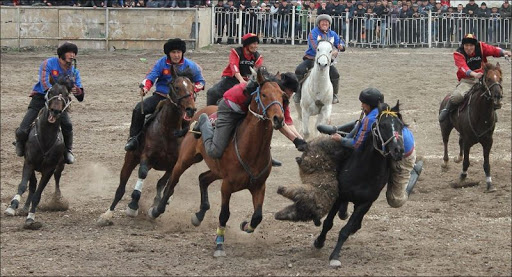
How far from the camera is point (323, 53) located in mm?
17250

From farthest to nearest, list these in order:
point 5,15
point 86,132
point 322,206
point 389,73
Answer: point 5,15 < point 389,73 < point 86,132 < point 322,206

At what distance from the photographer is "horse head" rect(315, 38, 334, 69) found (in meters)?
17.2

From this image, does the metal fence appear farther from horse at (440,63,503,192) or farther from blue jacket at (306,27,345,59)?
horse at (440,63,503,192)

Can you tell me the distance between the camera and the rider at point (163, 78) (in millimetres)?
13641

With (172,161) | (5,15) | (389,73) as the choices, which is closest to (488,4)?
(389,73)

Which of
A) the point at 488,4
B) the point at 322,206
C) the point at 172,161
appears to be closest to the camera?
the point at 322,206

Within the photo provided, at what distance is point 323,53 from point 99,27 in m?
14.2

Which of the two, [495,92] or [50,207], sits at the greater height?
[495,92]

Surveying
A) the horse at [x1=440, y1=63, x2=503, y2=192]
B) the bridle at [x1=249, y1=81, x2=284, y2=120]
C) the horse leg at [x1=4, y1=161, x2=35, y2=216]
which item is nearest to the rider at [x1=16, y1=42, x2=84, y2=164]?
the horse leg at [x1=4, y1=161, x2=35, y2=216]

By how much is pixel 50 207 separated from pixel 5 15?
1579cm

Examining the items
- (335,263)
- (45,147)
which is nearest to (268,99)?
(335,263)

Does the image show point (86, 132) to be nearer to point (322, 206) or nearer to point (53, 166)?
point (53, 166)

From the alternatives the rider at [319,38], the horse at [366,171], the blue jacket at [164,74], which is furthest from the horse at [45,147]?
the rider at [319,38]

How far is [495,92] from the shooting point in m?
15.5
